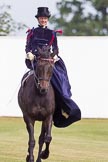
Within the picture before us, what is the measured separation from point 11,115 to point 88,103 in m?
3.24

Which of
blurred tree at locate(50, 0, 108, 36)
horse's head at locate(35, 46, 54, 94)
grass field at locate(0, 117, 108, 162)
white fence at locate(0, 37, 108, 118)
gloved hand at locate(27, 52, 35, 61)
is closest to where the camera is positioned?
horse's head at locate(35, 46, 54, 94)

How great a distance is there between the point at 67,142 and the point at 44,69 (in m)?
8.82

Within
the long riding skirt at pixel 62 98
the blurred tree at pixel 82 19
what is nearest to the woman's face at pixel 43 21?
the long riding skirt at pixel 62 98

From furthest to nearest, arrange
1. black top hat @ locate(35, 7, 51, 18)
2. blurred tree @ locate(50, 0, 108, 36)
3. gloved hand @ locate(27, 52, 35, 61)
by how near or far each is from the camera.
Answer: blurred tree @ locate(50, 0, 108, 36) → black top hat @ locate(35, 7, 51, 18) → gloved hand @ locate(27, 52, 35, 61)

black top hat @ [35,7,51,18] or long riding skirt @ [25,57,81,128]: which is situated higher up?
black top hat @ [35,7,51,18]

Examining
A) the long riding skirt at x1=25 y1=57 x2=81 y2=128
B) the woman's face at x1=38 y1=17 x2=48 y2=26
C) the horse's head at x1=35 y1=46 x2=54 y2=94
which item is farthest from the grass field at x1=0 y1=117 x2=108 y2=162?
the woman's face at x1=38 y1=17 x2=48 y2=26

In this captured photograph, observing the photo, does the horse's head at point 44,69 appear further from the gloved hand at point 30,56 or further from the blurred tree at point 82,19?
the blurred tree at point 82,19

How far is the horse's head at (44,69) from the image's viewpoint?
13.2 meters

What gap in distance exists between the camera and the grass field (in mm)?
16812

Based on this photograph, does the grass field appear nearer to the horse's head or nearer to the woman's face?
the horse's head

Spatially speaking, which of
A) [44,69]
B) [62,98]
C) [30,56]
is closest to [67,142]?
[62,98]

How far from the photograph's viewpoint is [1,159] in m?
15.9

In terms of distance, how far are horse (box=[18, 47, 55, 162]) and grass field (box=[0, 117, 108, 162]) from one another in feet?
6.48

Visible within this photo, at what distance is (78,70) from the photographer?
32.8m
